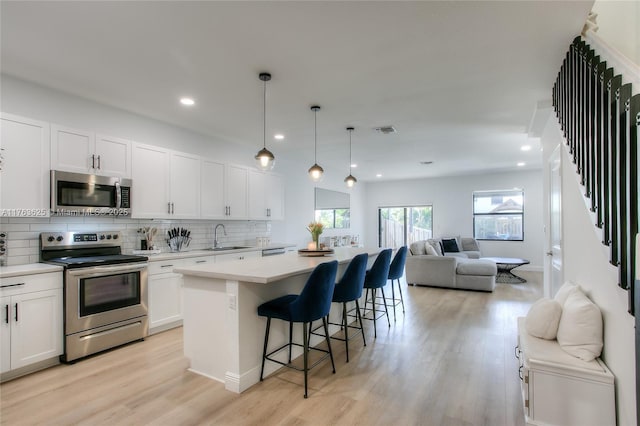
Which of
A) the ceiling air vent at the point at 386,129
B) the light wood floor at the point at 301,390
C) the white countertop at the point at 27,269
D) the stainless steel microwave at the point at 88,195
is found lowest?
the light wood floor at the point at 301,390

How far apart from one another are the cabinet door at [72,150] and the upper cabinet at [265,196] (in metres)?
2.38

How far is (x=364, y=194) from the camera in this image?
10.6 metres

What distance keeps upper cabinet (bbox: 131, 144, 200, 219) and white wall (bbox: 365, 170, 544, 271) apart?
688 cm

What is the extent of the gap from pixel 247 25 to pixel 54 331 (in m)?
3.09

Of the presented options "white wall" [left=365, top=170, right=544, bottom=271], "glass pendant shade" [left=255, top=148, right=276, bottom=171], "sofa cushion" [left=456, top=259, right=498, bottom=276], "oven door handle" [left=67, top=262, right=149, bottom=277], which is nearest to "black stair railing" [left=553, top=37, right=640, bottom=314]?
"glass pendant shade" [left=255, top=148, right=276, bottom=171]

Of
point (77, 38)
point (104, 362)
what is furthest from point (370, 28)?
point (104, 362)

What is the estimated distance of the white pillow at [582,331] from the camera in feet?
6.66

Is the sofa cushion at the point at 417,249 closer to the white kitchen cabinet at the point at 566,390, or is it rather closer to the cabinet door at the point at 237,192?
the cabinet door at the point at 237,192

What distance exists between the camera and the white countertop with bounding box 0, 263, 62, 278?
2676mm

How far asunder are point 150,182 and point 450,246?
6.94 metres

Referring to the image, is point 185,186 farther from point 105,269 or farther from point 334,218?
point 334,218

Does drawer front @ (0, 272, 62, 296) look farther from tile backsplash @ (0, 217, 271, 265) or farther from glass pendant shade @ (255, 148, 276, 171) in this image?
glass pendant shade @ (255, 148, 276, 171)

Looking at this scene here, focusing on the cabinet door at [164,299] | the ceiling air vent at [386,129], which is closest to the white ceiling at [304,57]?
the ceiling air vent at [386,129]

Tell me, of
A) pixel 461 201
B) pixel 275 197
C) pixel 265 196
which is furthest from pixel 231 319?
pixel 461 201
